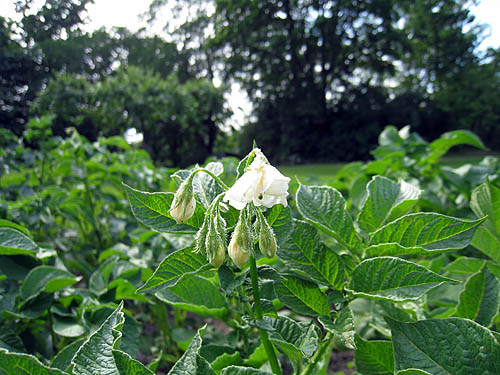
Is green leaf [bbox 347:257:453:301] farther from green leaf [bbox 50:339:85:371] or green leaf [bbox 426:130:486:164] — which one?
green leaf [bbox 426:130:486:164]

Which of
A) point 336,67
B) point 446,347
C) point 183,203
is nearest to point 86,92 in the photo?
point 183,203

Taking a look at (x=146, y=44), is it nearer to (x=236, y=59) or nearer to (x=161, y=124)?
(x=236, y=59)

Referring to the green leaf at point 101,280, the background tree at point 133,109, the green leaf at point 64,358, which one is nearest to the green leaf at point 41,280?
the green leaf at point 101,280

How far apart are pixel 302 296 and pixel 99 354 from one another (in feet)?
0.94

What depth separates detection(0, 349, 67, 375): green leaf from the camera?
0.37 metres

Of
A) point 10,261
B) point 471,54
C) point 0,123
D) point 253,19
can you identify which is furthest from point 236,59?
point 10,261

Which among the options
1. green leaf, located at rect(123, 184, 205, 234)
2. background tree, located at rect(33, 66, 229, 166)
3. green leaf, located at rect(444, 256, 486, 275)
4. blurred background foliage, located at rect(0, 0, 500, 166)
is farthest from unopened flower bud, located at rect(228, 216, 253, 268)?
blurred background foliage, located at rect(0, 0, 500, 166)

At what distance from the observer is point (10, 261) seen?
2.88ft

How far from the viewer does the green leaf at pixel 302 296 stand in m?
0.53

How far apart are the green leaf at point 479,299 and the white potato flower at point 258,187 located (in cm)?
42

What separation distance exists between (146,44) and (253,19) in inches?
234

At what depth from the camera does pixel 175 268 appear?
1.50 feet

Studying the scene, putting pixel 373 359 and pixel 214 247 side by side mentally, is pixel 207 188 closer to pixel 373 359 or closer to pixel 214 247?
pixel 214 247

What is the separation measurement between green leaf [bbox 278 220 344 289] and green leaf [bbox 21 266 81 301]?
0.55 metres
